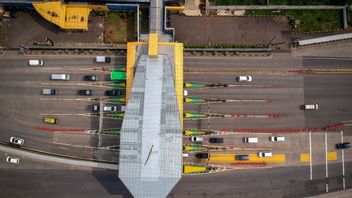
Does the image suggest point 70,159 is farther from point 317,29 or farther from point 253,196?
point 317,29

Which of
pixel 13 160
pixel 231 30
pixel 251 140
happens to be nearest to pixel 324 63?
pixel 231 30

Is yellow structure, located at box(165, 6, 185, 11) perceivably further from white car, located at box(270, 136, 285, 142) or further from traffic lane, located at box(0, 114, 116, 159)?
white car, located at box(270, 136, 285, 142)

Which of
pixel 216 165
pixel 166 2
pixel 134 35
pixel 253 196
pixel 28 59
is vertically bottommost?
pixel 253 196

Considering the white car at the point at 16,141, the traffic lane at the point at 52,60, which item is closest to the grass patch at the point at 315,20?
the traffic lane at the point at 52,60

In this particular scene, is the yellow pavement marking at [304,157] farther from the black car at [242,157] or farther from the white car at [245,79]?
the white car at [245,79]

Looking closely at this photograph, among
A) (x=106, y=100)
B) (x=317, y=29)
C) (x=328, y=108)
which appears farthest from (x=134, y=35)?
(x=328, y=108)

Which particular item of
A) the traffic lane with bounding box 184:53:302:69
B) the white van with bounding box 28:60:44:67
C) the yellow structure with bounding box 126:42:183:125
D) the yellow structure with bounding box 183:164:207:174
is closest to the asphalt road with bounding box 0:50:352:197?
the traffic lane with bounding box 184:53:302:69

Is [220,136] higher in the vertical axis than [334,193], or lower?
higher
